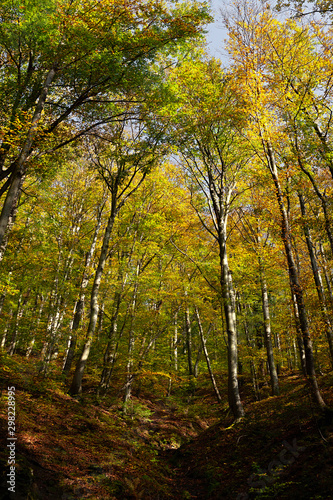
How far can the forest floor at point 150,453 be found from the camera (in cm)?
446

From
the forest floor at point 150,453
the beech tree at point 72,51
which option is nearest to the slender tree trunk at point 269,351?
the forest floor at point 150,453

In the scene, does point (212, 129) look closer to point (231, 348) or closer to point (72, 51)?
point (72, 51)

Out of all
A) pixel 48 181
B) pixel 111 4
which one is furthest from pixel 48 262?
pixel 111 4

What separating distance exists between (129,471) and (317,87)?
13572 mm

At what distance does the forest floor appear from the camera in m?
4.46

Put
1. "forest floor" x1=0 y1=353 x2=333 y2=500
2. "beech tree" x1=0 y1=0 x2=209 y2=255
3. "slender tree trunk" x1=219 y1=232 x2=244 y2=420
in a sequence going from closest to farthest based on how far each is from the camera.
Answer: "forest floor" x1=0 y1=353 x2=333 y2=500 → "beech tree" x1=0 y1=0 x2=209 y2=255 → "slender tree trunk" x1=219 y1=232 x2=244 y2=420

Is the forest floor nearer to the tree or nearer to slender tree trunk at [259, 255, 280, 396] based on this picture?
slender tree trunk at [259, 255, 280, 396]

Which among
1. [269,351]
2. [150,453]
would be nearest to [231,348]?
[150,453]

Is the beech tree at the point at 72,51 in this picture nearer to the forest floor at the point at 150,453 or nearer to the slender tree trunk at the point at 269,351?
the forest floor at the point at 150,453

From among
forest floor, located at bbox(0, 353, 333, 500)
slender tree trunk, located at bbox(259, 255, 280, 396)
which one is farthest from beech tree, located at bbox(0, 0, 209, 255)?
slender tree trunk, located at bbox(259, 255, 280, 396)

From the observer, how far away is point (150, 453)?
8711 mm

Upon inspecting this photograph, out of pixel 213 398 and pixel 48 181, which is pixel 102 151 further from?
pixel 213 398

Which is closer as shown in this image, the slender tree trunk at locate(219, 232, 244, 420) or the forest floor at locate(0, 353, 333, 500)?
the forest floor at locate(0, 353, 333, 500)

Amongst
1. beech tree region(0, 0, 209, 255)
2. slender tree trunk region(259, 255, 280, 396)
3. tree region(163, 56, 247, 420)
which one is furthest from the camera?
slender tree trunk region(259, 255, 280, 396)
